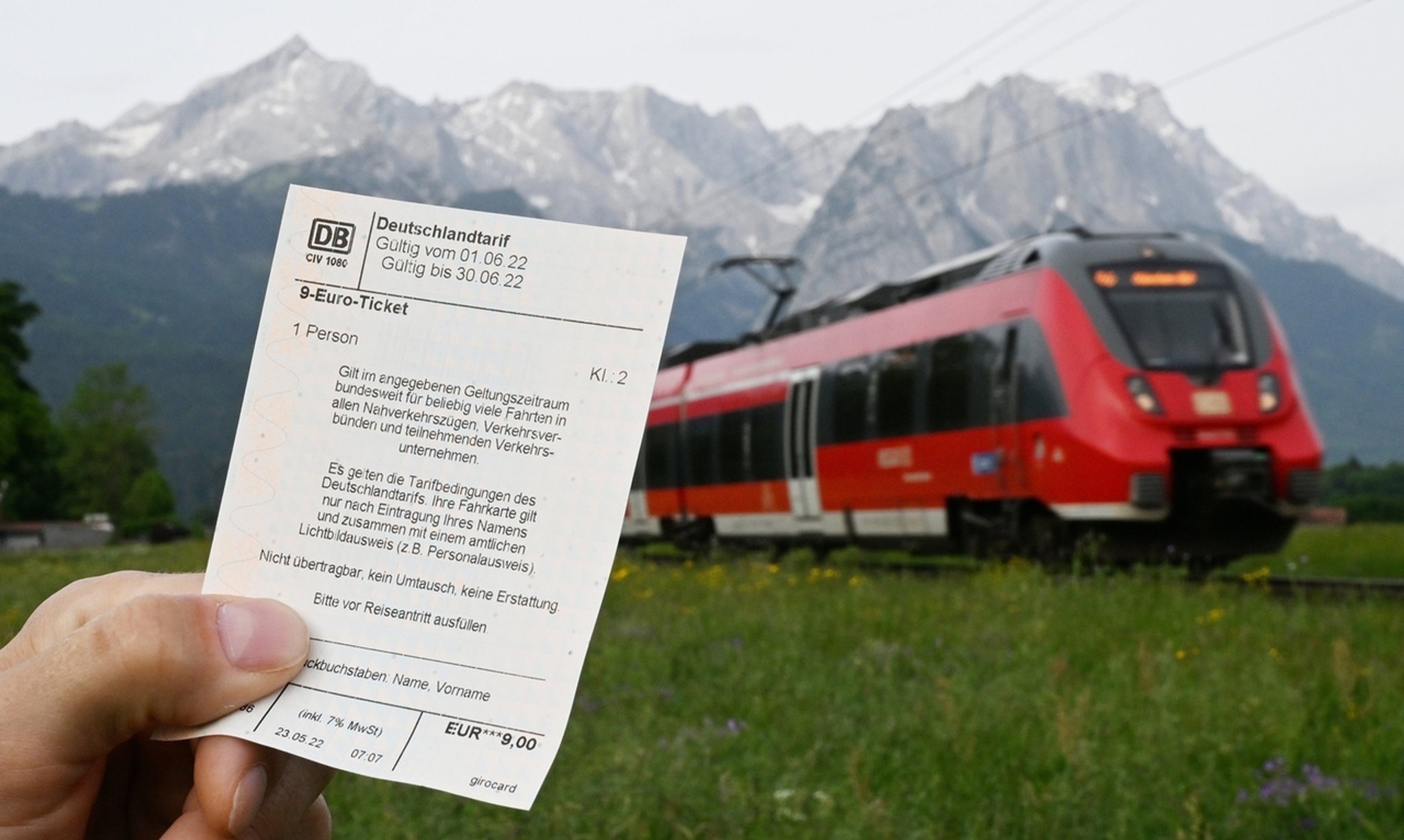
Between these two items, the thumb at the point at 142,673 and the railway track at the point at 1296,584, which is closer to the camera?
the thumb at the point at 142,673

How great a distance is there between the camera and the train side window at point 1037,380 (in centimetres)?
1180

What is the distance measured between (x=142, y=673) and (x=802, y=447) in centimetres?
1564

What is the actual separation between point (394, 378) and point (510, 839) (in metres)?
2.98

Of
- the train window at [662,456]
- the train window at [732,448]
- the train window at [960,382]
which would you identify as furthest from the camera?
the train window at [662,456]

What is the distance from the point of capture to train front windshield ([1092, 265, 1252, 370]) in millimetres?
11617

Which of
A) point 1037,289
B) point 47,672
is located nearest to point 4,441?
point 1037,289

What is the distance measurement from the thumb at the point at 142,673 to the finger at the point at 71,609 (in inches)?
6.3

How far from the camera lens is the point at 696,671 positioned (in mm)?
6641

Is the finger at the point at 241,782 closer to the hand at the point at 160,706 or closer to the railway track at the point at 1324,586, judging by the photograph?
the hand at the point at 160,706

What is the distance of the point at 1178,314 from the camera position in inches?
465

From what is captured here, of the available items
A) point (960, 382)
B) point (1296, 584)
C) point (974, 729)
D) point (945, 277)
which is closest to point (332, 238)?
point (974, 729)

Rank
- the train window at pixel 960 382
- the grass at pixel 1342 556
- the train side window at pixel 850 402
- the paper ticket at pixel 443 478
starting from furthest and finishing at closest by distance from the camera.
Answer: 1. the train side window at pixel 850 402
2. the grass at pixel 1342 556
3. the train window at pixel 960 382
4. the paper ticket at pixel 443 478

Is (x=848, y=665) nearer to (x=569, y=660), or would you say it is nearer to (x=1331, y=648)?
(x=1331, y=648)

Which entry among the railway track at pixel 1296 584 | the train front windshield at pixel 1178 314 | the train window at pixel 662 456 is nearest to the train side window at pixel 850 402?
the railway track at pixel 1296 584
